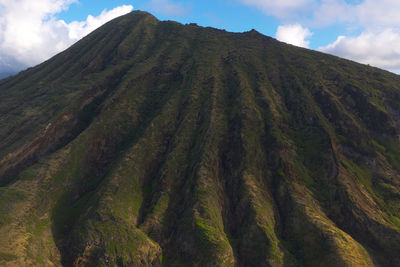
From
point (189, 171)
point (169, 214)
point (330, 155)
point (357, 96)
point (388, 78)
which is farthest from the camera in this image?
point (388, 78)

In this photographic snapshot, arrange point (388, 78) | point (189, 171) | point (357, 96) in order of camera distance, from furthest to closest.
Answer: point (388, 78), point (357, 96), point (189, 171)

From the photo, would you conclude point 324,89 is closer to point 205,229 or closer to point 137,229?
point 205,229

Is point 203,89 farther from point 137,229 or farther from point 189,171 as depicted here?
point 137,229

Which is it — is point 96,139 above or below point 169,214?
above

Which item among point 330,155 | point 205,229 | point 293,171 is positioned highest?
point 330,155

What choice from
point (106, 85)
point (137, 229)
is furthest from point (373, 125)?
point (106, 85)

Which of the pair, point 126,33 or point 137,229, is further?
point 126,33
